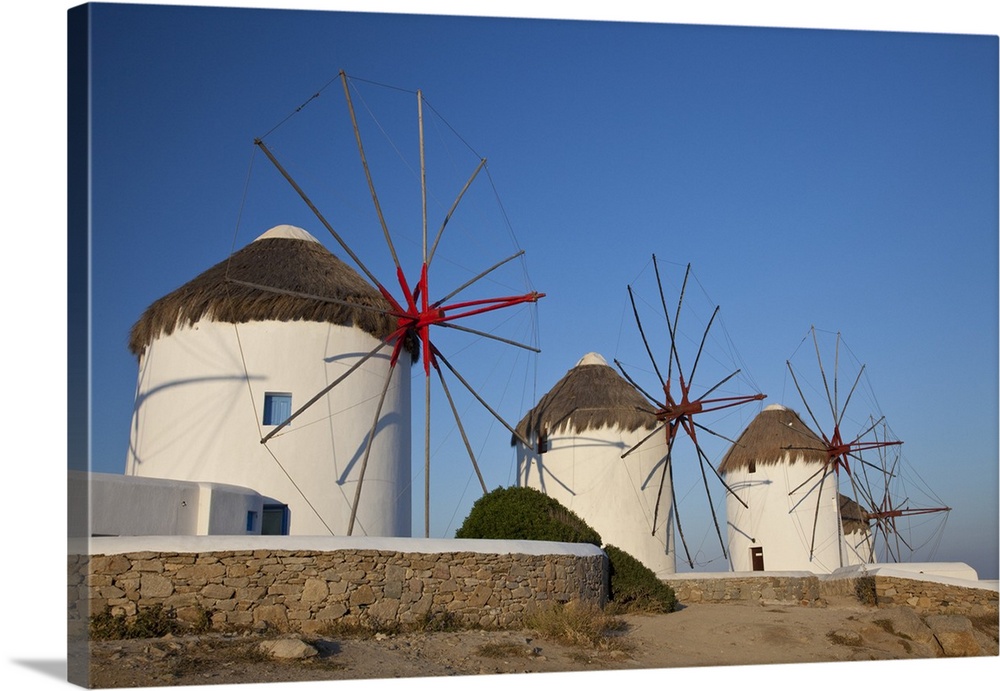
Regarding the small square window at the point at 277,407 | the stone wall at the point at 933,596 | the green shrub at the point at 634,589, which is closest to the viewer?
the stone wall at the point at 933,596

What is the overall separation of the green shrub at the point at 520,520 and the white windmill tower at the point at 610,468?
7994mm

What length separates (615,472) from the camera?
22.9m

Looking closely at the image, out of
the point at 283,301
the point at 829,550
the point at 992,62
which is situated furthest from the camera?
the point at 829,550

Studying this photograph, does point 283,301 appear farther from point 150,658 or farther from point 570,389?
point 570,389

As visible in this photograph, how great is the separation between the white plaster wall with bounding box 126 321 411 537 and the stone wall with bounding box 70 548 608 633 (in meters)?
3.96

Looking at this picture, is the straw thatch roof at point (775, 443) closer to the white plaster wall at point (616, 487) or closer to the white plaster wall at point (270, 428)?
the white plaster wall at point (616, 487)

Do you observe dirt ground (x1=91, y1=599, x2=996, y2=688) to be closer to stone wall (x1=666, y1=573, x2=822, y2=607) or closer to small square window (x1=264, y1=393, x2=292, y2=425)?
small square window (x1=264, y1=393, x2=292, y2=425)

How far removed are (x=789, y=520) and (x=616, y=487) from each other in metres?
6.33

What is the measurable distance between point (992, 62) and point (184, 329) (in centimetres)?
1105

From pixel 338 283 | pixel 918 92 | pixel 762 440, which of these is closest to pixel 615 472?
pixel 762 440

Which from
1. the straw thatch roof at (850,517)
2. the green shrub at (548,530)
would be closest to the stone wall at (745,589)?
the green shrub at (548,530)

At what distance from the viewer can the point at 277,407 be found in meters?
15.1

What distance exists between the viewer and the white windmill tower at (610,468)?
74.4 feet

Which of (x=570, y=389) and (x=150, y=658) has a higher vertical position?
(x=570, y=389)
